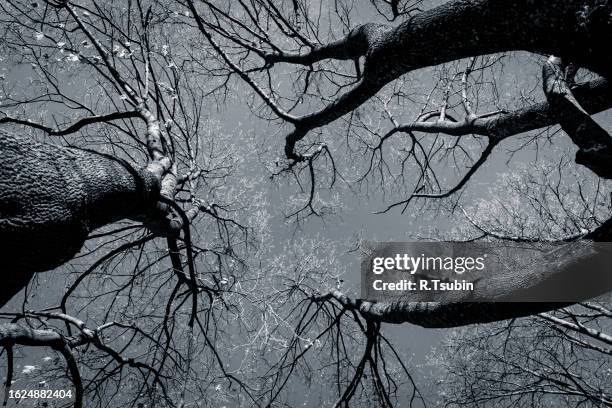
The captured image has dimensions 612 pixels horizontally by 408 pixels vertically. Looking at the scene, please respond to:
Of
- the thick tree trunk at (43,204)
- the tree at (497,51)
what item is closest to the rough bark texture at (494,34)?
the tree at (497,51)

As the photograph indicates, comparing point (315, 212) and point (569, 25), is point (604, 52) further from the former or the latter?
point (315, 212)

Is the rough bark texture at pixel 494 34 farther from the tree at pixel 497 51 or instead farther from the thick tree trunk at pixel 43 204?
the thick tree trunk at pixel 43 204

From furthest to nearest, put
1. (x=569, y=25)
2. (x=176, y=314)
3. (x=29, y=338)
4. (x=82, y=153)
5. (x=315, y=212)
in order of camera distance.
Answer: (x=315, y=212) < (x=176, y=314) < (x=29, y=338) < (x=82, y=153) < (x=569, y=25)

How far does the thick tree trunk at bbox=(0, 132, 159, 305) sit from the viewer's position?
4.03 ft

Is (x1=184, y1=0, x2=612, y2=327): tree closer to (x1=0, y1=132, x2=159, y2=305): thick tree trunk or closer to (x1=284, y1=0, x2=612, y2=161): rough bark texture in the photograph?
(x1=284, y1=0, x2=612, y2=161): rough bark texture

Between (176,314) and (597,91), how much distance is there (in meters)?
4.68

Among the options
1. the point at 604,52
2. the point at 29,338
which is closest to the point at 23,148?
the point at 29,338

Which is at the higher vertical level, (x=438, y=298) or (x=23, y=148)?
(x=23, y=148)

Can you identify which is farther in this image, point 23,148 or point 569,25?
point 569,25

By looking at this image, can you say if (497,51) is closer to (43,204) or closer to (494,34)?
(494,34)

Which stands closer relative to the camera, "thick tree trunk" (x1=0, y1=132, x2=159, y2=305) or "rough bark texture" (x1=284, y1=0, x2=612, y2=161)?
"thick tree trunk" (x1=0, y1=132, x2=159, y2=305)

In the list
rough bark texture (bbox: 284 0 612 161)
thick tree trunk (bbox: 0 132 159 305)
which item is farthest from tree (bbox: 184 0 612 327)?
thick tree trunk (bbox: 0 132 159 305)

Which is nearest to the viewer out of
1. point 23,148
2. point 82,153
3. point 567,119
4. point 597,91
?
point 23,148

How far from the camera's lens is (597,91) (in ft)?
8.31
